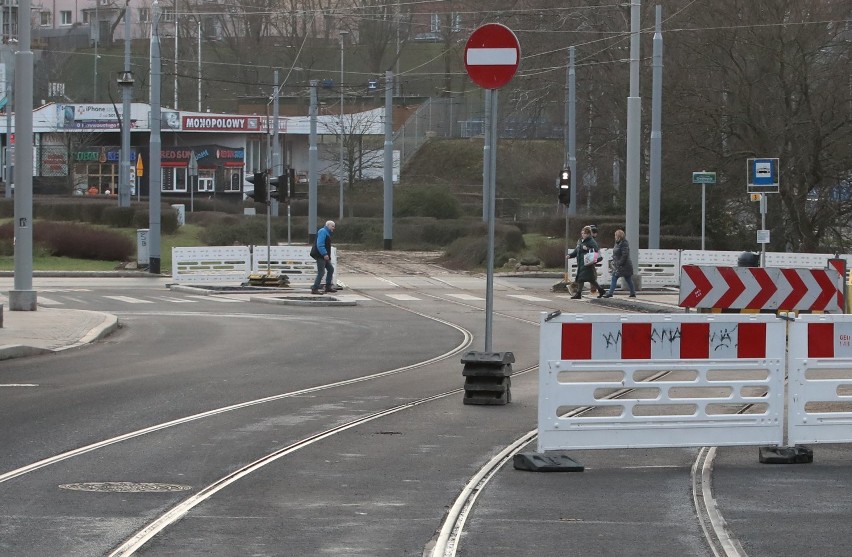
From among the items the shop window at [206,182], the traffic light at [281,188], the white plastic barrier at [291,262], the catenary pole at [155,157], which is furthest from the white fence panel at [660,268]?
the shop window at [206,182]

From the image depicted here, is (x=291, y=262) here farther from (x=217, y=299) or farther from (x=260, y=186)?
(x=217, y=299)

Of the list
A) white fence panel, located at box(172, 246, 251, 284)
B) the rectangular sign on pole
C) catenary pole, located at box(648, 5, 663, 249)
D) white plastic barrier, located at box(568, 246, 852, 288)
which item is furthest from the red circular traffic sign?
white fence panel, located at box(172, 246, 251, 284)

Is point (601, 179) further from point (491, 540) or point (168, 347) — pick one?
point (491, 540)

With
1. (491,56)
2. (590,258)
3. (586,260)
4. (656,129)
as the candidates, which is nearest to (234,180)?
(656,129)

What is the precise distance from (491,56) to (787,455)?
487 centimetres

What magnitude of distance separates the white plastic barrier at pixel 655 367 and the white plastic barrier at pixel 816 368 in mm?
107

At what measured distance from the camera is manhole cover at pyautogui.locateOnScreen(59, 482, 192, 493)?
853cm

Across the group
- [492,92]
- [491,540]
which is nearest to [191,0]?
[492,92]

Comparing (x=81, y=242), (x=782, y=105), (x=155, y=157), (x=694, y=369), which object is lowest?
(x=694, y=369)

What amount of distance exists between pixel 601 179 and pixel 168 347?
148ft

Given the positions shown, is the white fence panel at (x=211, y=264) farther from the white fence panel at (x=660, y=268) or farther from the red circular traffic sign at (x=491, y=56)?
the red circular traffic sign at (x=491, y=56)

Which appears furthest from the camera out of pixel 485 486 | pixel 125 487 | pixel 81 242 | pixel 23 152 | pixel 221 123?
pixel 221 123

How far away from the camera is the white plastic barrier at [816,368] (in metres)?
10.0

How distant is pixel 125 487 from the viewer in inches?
340
